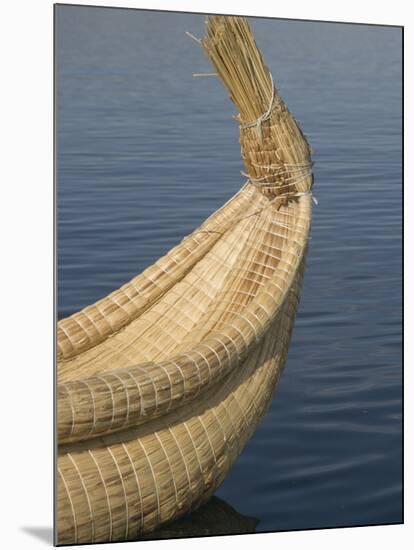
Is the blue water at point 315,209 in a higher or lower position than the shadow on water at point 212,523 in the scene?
higher

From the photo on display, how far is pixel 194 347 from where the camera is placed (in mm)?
3438

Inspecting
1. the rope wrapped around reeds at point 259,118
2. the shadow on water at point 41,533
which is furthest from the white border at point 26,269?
the rope wrapped around reeds at point 259,118

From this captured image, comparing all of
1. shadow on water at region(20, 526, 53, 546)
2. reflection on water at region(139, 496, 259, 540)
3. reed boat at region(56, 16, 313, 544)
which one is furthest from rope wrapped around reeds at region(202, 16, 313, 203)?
shadow on water at region(20, 526, 53, 546)

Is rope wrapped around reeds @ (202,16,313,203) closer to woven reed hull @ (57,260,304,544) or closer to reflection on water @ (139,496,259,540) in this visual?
woven reed hull @ (57,260,304,544)

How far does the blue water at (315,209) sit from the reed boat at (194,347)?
0.15ft

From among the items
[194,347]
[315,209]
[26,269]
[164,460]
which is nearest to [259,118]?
[315,209]

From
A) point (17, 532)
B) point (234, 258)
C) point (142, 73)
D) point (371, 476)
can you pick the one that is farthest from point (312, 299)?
point (17, 532)

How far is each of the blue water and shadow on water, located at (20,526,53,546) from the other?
17.9 inches

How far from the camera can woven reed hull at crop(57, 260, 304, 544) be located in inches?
127

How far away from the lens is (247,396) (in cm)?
354

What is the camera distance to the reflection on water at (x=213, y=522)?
3.44m

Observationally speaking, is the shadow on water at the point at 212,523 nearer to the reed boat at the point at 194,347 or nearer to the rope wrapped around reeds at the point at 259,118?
the reed boat at the point at 194,347

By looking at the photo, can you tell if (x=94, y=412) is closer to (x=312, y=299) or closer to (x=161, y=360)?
(x=161, y=360)

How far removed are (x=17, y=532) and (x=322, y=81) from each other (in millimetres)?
1404
